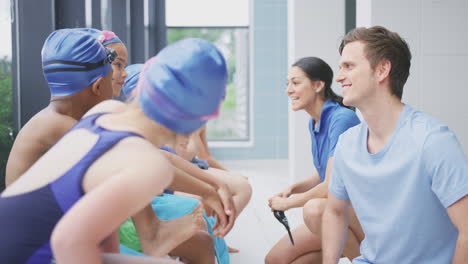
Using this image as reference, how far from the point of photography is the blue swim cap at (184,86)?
1.05 meters

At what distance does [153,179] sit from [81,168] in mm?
175

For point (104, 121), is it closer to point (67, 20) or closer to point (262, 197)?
point (67, 20)

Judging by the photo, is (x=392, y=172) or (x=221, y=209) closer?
(x=221, y=209)

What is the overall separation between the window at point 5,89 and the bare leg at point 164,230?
3.84ft

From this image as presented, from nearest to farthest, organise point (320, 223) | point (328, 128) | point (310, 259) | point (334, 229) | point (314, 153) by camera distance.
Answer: point (334, 229) → point (320, 223) → point (310, 259) → point (328, 128) → point (314, 153)

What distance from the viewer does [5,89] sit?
245cm

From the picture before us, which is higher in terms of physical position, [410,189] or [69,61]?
[69,61]

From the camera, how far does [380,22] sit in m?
3.95

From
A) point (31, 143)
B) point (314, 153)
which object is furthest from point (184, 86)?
point (314, 153)

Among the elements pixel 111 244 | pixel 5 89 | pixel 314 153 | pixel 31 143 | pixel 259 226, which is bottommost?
pixel 259 226

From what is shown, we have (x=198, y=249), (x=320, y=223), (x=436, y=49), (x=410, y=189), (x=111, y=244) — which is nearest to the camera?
(x=111, y=244)

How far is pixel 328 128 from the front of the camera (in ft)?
9.62

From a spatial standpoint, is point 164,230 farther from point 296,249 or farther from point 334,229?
point 296,249

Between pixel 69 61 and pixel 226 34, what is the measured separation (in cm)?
802
